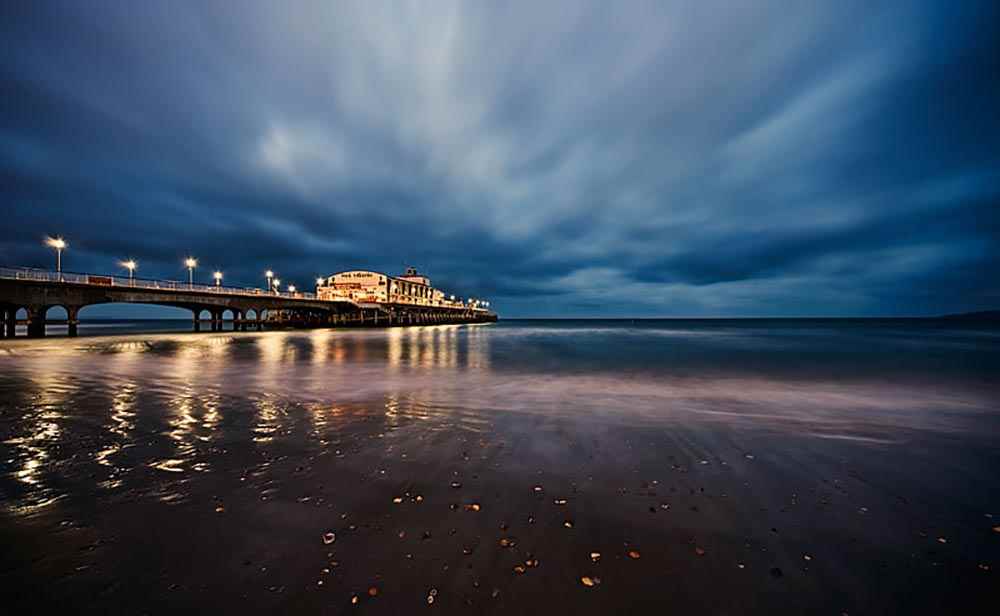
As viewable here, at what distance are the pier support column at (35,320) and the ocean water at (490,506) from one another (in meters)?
37.2

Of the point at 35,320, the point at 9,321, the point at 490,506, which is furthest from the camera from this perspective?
the point at 9,321

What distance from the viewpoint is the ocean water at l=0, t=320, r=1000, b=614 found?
3500 millimetres

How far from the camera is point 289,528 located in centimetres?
450

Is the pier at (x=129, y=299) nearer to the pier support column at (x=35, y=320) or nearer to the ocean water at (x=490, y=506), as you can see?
the pier support column at (x=35, y=320)

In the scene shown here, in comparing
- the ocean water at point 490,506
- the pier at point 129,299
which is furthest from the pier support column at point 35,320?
the ocean water at point 490,506

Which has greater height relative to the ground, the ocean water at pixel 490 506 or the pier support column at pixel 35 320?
the pier support column at pixel 35 320

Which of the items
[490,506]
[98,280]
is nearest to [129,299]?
→ [98,280]

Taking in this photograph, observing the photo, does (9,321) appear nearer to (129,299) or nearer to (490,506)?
(129,299)

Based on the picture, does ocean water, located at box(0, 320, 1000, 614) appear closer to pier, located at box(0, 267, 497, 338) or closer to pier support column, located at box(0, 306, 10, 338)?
pier, located at box(0, 267, 497, 338)

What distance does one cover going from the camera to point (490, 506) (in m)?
5.11

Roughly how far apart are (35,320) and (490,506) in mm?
53084

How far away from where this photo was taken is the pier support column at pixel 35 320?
35.4 metres

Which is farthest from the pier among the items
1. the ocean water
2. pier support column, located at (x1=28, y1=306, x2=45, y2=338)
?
the ocean water

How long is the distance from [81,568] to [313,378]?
12.5 metres
